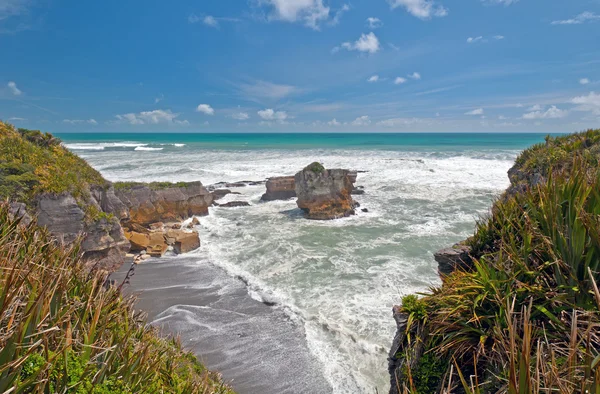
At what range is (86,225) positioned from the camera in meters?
10.7

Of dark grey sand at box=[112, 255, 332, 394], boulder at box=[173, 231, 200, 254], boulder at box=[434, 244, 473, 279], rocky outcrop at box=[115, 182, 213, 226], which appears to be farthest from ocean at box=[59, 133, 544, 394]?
boulder at box=[434, 244, 473, 279]

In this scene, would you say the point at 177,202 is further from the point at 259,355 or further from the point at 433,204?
the point at 433,204

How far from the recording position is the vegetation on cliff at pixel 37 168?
32.0 feet

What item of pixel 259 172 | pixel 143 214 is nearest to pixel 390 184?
pixel 259 172

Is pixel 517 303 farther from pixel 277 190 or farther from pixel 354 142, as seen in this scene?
pixel 354 142

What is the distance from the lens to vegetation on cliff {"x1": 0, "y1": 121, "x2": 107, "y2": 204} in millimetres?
9742

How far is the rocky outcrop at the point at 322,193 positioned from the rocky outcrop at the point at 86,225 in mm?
12192

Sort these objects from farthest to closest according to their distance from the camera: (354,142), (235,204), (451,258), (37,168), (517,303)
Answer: (354,142), (235,204), (37,168), (451,258), (517,303)

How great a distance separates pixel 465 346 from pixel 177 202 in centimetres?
1936

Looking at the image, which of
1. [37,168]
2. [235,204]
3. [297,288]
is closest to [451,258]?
[297,288]

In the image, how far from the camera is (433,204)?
25.2 metres

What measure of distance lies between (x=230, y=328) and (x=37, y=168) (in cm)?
837

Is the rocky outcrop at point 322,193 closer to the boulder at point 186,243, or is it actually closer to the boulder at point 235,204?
the boulder at point 235,204

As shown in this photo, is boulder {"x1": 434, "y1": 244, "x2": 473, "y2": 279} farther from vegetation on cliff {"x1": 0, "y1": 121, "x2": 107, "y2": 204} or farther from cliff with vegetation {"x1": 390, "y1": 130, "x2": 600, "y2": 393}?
vegetation on cliff {"x1": 0, "y1": 121, "x2": 107, "y2": 204}
